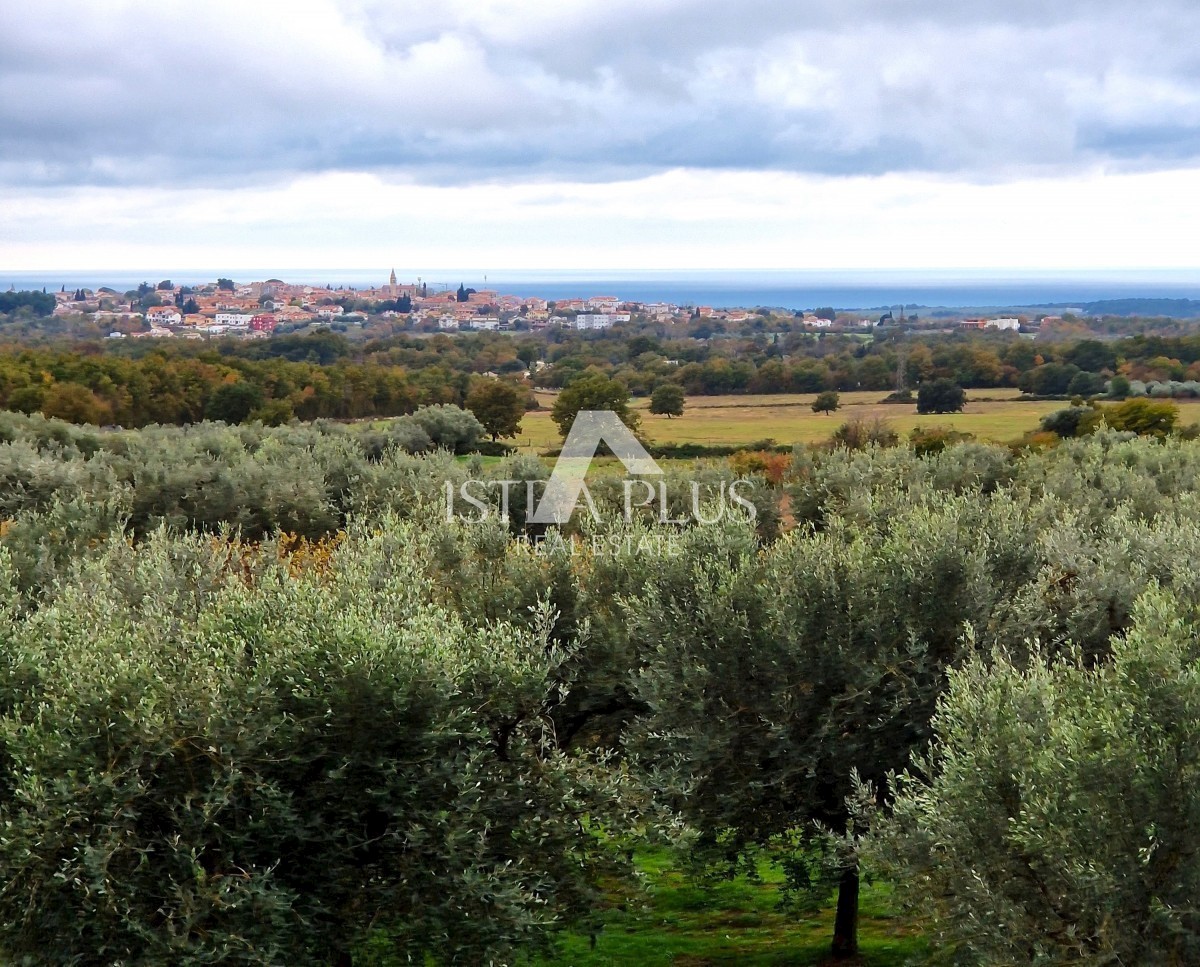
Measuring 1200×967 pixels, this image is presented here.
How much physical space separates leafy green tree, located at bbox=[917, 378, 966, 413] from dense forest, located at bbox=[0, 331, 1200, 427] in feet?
30.6

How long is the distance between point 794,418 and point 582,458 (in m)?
27.9

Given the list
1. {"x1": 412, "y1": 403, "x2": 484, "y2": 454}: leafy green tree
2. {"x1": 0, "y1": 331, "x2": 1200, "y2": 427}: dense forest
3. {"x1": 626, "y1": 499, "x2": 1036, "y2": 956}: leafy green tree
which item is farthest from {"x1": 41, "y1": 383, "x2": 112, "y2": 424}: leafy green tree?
{"x1": 626, "y1": 499, "x2": 1036, "y2": 956}: leafy green tree

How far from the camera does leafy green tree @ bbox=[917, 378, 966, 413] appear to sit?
258ft

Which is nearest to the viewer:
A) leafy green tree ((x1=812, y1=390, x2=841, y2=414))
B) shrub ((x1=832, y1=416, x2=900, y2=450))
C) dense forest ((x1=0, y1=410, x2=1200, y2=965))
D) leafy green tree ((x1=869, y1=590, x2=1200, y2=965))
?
leafy green tree ((x1=869, y1=590, x2=1200, y2=965))

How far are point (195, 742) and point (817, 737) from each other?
700 cm

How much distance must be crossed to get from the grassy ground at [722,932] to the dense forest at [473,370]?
58.7 meters

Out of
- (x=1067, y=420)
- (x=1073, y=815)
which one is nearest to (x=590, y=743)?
(x=1073, y=815)

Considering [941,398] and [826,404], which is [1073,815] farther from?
[826,404]

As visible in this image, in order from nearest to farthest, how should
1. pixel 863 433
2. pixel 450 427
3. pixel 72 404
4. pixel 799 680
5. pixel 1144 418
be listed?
pixel 799 680, pixel 450 427, pixel 863 433, pixel 1144 418, pixel 72 404

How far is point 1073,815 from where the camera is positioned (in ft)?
30.0

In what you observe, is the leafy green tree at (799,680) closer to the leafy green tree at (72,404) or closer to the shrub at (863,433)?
the shrub at (863,433)

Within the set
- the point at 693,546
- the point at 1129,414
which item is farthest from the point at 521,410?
the point at 693,546

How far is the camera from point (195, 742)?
10.2 meters

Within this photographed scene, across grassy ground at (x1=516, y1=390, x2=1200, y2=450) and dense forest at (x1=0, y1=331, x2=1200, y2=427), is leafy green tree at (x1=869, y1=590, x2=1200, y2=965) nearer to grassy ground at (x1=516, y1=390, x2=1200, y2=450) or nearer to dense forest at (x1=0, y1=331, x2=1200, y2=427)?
grassy ground at (x1=516, y1=390, x2=1200, y2=450)
